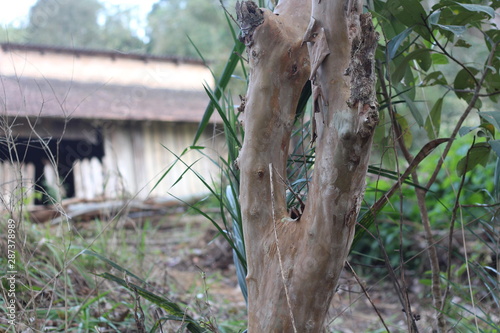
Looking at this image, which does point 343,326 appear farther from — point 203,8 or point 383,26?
point 203,8

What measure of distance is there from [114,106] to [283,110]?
783 centimetres

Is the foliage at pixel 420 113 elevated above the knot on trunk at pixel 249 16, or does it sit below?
below

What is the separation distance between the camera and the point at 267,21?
43.3 inches

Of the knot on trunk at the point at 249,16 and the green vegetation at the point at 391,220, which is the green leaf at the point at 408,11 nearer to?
the green vegetation at the point at 391,220

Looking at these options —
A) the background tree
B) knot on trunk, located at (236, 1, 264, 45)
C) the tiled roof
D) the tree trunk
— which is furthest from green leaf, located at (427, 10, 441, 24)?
the background tree

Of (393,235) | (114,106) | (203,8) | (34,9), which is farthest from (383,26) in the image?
(34,9)

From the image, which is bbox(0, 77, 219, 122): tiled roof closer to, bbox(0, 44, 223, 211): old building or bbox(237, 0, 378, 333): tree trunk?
bbox(0, 44, 223, 211): old building

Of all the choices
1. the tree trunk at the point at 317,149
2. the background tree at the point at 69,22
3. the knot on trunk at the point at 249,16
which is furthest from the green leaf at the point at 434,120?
the background tree at the point at 69,22

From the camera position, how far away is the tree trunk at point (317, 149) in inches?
38.0

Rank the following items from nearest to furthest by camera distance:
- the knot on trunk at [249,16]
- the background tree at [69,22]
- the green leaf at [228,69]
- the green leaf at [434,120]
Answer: the knot on trunk at [249,16], the green leaf at [228,69], the green leaf at [434,120], the background tree at [69,22]

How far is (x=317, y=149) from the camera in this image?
103 cm

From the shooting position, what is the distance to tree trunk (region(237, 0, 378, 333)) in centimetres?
97

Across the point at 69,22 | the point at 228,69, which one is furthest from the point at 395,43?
the point at 69,22

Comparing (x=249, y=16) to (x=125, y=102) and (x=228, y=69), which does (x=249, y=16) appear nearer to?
(x=228, y=69)
